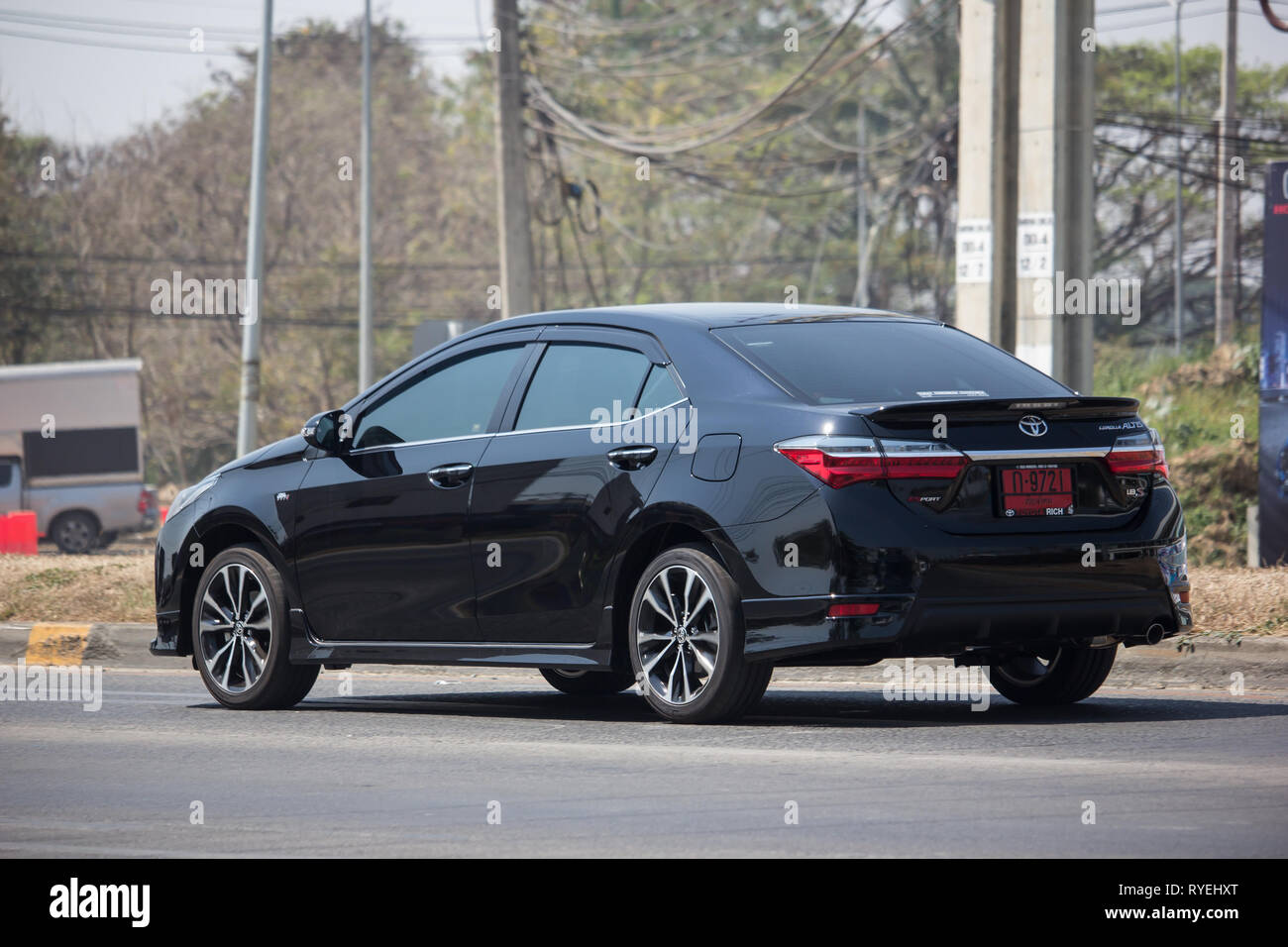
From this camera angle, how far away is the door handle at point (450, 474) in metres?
8.45

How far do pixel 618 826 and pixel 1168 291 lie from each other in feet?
169

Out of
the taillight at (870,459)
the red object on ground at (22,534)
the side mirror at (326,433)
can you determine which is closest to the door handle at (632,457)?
the taillight at (870,459)

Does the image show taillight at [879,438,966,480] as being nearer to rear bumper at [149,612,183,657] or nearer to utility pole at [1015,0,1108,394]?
rear bumper at [149,612,183,657]

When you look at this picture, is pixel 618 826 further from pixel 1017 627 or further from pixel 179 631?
pixel 179 631

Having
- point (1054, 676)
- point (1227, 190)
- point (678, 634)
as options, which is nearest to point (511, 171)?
point (1054, 676)

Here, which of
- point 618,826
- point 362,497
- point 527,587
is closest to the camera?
point 618,826

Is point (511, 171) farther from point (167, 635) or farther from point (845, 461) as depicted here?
point (845, 461)

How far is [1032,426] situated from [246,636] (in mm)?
3783

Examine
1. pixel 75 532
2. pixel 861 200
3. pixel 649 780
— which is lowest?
pixel 75 532

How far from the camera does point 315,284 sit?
55.4 meters

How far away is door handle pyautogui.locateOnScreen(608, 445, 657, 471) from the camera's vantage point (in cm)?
780

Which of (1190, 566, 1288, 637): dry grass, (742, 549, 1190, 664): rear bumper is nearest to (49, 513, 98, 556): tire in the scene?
(1190, 566, 1288, 637): dry grass

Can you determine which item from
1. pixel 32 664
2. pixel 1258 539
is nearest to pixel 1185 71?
pixel 1258 539

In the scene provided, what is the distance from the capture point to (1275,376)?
45.8ft
